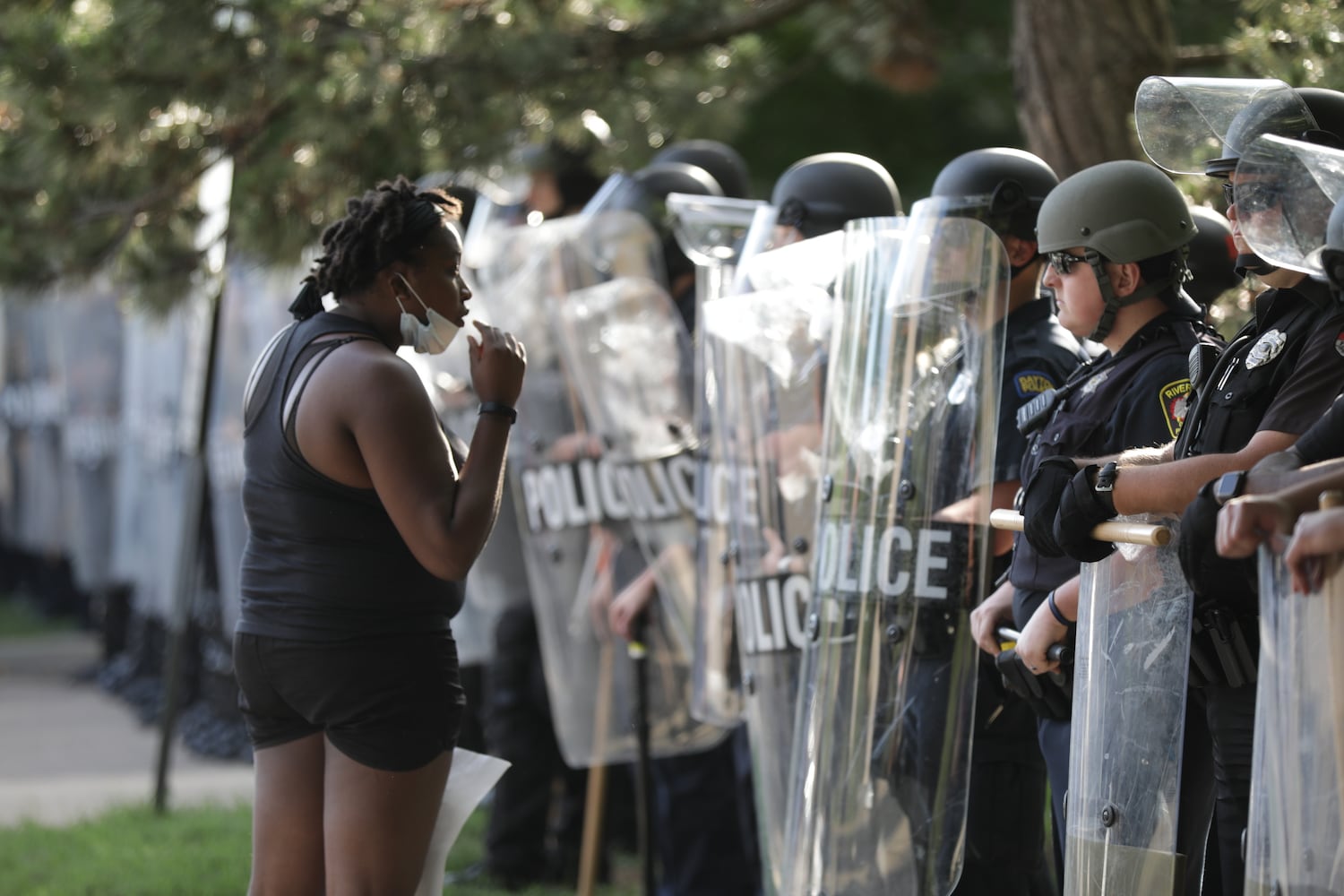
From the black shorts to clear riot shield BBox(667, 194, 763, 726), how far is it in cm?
129

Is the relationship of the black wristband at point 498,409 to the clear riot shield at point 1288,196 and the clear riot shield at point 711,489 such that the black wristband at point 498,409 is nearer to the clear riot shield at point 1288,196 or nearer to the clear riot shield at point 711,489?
the clear riot shield at point 711,489

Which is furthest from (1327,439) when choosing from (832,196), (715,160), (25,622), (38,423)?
(25,622)

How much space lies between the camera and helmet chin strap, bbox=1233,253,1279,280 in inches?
101

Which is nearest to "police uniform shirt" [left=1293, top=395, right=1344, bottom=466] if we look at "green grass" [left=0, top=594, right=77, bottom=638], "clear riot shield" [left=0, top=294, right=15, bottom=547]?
"clear riot shield" [left=0, top=294, right=15, bottom=547]

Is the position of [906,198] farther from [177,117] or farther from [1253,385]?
[1253,385]

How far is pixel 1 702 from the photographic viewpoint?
9.52m

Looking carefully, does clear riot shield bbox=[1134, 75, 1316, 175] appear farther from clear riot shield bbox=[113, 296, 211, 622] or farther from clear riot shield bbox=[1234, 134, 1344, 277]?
clear riot shield bbox=[113, 296, 211, 622]

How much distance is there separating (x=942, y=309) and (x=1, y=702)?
7775 mm

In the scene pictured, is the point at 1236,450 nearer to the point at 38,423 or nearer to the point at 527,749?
the point at 527,749

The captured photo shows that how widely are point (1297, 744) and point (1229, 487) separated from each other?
0.36 m

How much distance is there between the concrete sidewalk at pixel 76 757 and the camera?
6848 mm

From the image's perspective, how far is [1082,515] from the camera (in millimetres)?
2600

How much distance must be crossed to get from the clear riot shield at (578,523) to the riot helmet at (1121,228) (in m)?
2.04

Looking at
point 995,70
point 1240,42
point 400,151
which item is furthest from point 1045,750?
point 995,70
